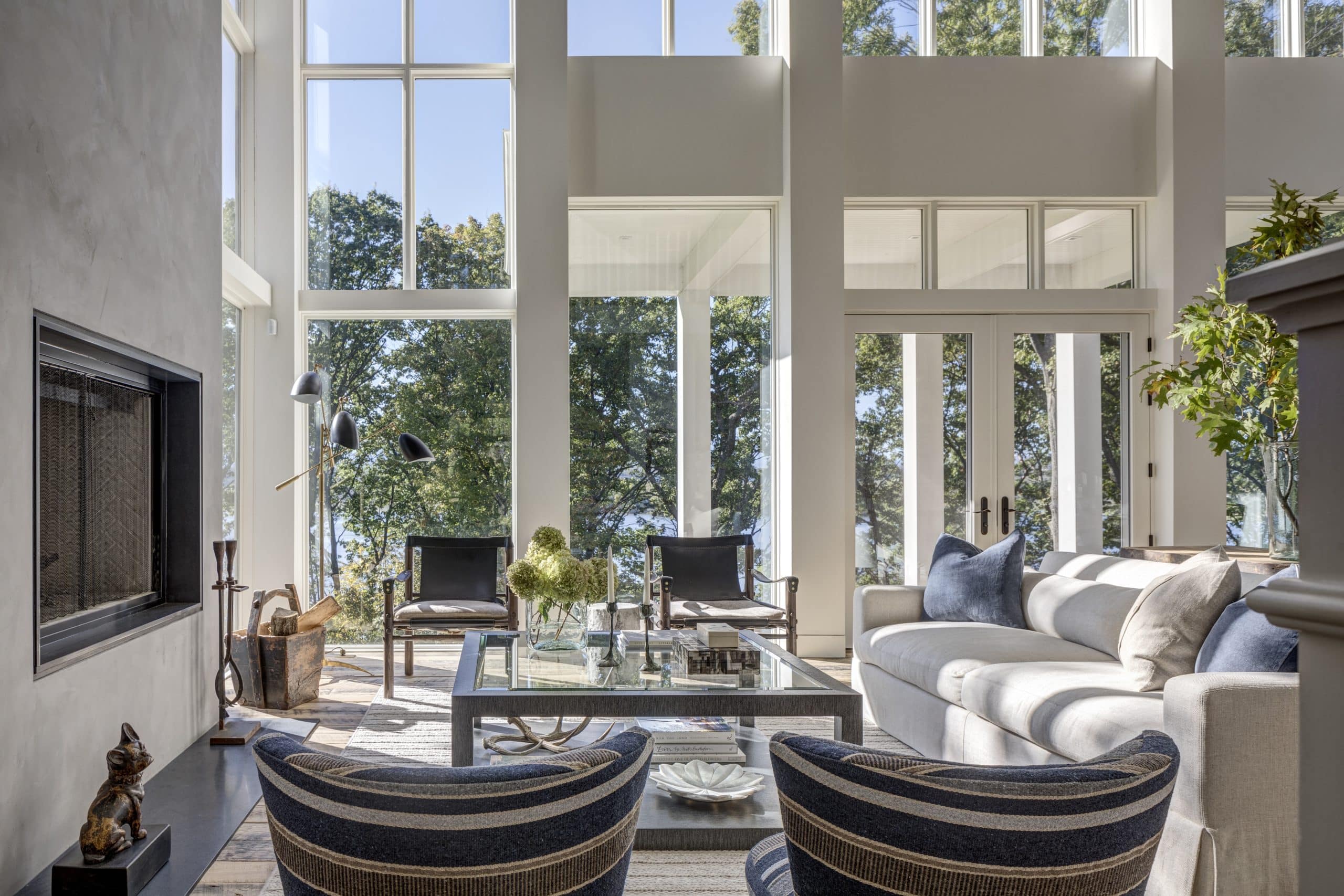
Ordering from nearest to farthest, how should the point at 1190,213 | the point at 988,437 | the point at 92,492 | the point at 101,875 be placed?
the point at 101,875 < the point at 92,492 < the point at 1190,213 < the point at 988,437

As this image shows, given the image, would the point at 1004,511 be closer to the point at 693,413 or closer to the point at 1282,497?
the point at 693,413

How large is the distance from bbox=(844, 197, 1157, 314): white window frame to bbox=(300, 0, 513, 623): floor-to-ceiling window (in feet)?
7.87

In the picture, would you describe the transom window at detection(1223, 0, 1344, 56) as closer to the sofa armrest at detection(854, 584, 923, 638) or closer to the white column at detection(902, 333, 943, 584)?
the white column at detection(902, 333, 943, 584)

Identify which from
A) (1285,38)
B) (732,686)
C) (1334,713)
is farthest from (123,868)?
(1285,38)

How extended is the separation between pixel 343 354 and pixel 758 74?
319 cm

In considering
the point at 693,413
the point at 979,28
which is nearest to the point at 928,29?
the point at 979,28

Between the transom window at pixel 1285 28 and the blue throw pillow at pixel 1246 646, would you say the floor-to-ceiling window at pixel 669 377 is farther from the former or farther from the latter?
the blue throw pillow at pixel 1246 646

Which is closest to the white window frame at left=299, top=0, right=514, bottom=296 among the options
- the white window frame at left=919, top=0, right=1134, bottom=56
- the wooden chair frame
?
the wooden chair frame

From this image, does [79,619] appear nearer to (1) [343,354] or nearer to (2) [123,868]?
(2) [123,868]

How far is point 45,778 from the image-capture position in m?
2.44

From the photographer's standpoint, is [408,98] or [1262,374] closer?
[1262,374]

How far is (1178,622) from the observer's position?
2.67 m

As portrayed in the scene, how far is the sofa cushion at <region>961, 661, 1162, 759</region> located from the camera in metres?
2.47

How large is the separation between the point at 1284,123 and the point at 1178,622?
480 cm
